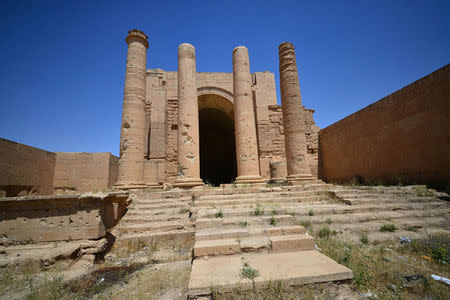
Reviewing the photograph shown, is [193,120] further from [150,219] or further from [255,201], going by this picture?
[150,219]

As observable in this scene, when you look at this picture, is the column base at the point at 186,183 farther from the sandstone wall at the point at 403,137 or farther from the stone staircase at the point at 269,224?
the sandstone wall at the point at 403,137

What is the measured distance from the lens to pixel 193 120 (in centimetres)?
871

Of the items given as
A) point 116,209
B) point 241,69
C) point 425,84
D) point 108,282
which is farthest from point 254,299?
point 425,84

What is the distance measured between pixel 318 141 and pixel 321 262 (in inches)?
508

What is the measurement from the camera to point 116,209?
4996 millimetres

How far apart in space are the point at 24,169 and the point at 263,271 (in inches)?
373

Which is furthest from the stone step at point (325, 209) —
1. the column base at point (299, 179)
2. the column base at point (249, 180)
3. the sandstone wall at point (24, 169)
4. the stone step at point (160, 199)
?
the sandstone wall at point (24, 169)

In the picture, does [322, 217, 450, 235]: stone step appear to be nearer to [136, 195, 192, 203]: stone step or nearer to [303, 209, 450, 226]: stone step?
[303, 209, 450, 226]: stone step

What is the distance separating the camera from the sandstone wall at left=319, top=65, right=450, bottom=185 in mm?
7223

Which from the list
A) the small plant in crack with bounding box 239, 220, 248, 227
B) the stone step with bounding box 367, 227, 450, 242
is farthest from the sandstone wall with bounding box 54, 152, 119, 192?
the stone step with bounding box 367, 227, 450, 242

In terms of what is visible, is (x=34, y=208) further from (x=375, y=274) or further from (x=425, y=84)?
(x=425, y=84)

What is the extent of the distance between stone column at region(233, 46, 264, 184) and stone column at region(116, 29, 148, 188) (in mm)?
4154

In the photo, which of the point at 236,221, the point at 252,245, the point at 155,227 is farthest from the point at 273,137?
the point at 252,245

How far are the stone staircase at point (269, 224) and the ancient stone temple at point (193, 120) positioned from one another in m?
1.70
